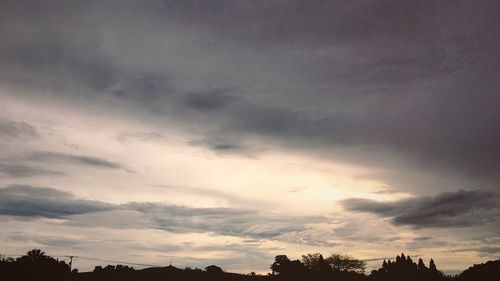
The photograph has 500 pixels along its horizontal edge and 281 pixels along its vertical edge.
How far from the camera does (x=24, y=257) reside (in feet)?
303

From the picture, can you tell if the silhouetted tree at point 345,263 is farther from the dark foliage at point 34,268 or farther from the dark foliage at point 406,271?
the dark foliage at point 34,268

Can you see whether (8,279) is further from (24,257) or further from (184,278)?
(184,278)

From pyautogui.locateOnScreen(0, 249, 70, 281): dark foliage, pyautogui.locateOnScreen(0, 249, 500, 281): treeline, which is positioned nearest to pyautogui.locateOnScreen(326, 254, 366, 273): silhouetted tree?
pyautogui.locateOnScreen(0, 249, 500, 281): treeline

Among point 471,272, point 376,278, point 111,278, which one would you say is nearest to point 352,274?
point 376,278

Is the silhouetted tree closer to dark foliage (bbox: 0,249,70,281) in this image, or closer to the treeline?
the treeline

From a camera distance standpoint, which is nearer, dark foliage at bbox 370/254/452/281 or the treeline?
the treeline

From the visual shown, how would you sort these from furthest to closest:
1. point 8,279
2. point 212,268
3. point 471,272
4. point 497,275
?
point 212,268 < point 471,272 < point 497,275 < point 8,279

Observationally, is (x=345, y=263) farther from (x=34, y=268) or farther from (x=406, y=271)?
(x=34, y=268)

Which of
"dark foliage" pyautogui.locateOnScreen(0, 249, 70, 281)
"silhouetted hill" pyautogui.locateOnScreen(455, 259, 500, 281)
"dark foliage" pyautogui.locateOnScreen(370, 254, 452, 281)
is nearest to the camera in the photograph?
"dark foliage" pyautogui.locateOnScreen(0, 249, 70, 281)

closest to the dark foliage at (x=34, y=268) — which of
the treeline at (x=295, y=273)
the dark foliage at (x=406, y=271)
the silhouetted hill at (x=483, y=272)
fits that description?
the treeline at (x=295, y=273)

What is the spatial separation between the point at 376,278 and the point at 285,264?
1274 inches

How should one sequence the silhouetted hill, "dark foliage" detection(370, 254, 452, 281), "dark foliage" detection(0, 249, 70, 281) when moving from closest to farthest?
"dark foliage" detection(0, 249, 70, 281), the silhouetted hill, "dark foliage" detection(370, 254, 452, 281)

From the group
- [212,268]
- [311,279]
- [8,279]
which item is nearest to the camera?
[8,279]

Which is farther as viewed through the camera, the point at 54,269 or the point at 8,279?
the point at 54,269
